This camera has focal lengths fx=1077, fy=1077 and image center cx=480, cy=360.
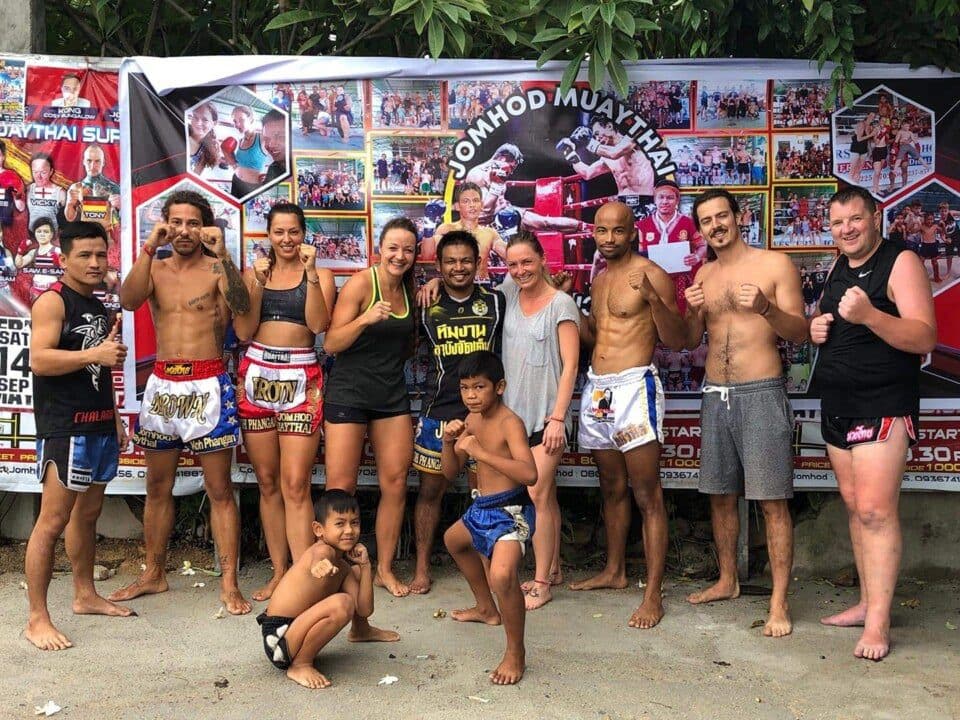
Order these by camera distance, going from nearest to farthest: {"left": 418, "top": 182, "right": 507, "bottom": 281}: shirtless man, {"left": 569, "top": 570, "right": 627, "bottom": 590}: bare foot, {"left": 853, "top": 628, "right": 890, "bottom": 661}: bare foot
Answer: {"left": 853, "top": 628, "right": 890, "bottom": 661}: bare foot
{"left": 569, "top": 570, "right": 627, "bottom": 590}: bare foot
{"left": 418, "top": 182, "right": 507, "bottom": 281}: shirtless man

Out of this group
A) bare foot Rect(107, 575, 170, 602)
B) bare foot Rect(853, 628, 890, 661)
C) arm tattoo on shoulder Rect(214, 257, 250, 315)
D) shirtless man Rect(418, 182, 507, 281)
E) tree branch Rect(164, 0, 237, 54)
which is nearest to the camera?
bare foot Rect(853, 628, 890, 661)

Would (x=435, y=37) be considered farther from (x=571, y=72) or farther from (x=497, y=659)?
(x=497, y=659)

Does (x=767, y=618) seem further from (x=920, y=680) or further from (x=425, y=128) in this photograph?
(x=425, y=128)

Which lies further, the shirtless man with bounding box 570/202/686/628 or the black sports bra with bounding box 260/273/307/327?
the black sports bra with bounding box 260/273/307/327

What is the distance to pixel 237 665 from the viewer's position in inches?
187

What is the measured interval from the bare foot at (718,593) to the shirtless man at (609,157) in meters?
2.18

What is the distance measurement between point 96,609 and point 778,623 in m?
3.37

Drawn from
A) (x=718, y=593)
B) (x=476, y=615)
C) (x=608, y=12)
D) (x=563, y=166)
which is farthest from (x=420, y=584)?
(x=608, y=12)

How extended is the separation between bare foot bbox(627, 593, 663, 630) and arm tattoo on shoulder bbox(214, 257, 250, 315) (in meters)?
2.51

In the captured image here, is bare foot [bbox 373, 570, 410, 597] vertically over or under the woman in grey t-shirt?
under

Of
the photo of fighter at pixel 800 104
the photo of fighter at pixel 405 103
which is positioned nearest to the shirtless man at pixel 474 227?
the photo of fighter at pixel 405 103

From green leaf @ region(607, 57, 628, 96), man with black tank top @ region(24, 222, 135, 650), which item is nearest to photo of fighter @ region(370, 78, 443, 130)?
green leaf @ region(607, 57, 628, 96)

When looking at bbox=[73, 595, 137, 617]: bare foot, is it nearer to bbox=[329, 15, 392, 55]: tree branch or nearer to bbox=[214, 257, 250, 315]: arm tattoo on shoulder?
bbox=[214, 257, 250, 315]: arm tattoo on shoulder

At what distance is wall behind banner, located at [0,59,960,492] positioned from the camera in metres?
5.94
